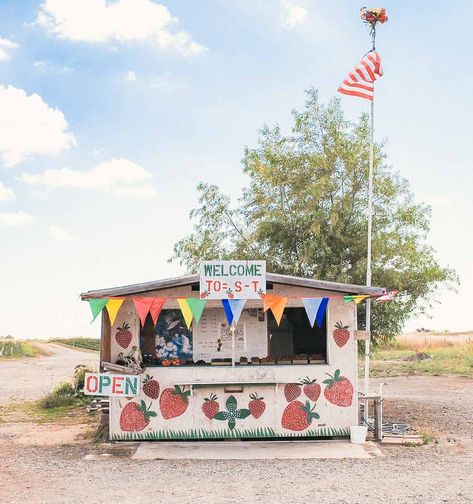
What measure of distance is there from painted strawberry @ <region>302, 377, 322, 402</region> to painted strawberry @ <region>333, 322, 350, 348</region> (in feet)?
2.73

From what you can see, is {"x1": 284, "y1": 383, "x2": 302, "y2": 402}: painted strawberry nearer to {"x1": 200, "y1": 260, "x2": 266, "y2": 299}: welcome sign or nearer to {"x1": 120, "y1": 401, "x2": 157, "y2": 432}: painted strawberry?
{"x1": 200, "y1": 260, "x2": 266, "y2": 299}: welcome sign

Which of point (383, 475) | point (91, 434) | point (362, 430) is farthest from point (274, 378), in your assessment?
point (91, 434)

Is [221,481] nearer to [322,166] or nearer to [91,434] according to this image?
[91,434]

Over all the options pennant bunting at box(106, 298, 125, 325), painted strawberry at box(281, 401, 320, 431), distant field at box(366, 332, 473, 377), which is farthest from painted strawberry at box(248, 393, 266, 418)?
distant field at box(366, 332, 473, 377)

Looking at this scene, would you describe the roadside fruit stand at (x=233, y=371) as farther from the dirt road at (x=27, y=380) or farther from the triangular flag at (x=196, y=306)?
the dirt road at (x=27, y=380)

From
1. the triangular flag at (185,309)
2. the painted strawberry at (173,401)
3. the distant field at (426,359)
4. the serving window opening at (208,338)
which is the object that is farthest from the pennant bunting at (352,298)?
the distant field at (426,359)

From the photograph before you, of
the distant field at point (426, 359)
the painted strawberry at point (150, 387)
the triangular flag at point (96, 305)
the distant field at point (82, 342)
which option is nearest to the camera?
the triangular flag at point (96, 305)

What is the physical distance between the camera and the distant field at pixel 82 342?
214ft

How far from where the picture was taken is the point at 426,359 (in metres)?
35.4

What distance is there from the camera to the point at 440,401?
19.1 m

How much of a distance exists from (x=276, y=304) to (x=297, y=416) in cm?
203

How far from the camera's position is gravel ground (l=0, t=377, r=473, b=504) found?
8195mm

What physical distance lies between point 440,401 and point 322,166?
7707 mm

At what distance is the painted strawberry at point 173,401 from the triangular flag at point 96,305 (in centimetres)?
183
